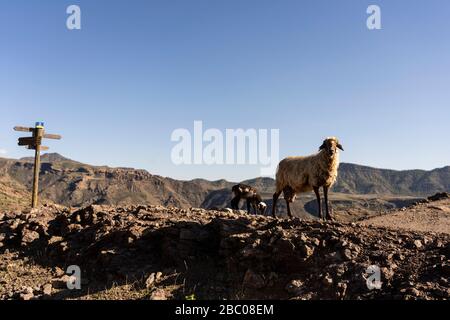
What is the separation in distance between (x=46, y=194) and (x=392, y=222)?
685 feet

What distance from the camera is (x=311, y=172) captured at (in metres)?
14.4

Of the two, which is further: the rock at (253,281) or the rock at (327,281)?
the rock at (253,281)

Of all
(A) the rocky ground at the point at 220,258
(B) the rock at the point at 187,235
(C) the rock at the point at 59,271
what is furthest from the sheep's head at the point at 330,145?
(C) the rock at the point at 59,271

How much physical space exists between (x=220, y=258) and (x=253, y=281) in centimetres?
184

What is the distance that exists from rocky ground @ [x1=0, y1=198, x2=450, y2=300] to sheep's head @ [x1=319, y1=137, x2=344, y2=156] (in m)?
3.11

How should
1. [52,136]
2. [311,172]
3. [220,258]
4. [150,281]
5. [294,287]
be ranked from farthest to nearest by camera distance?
[52,136] < [311,172] < [220,258] < [150,281] < [294,287]

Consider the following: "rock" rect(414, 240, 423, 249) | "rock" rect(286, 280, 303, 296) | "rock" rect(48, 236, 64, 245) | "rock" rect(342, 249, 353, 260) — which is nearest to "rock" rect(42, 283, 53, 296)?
"rock" rect(48, 236, 64, 245)

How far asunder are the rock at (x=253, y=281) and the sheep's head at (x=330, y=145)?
6111 mm

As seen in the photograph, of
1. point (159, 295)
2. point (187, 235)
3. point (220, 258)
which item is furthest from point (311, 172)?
point (159, 295)

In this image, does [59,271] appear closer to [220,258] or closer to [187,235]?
[187,235]

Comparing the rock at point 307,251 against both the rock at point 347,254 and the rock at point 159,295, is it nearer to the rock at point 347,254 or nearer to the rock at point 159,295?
the rock at point 347,254

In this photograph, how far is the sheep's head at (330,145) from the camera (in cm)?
1353
